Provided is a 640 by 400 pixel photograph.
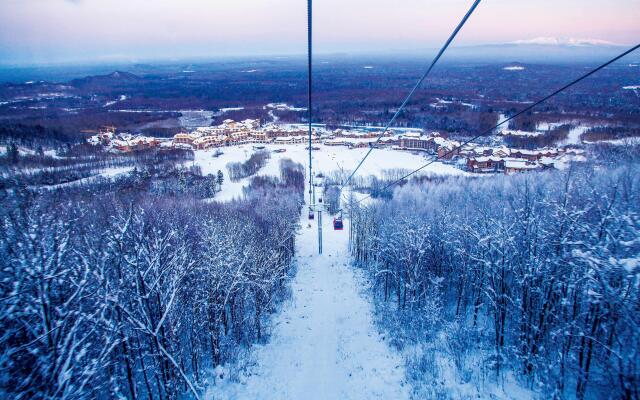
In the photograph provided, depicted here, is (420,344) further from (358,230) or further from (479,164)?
(479,164)

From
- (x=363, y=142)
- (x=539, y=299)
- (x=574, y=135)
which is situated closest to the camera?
(x=539, y=299)

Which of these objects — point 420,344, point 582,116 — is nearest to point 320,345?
point 420,344

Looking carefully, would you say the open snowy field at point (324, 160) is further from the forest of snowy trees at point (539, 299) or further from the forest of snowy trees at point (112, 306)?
the forest of snowy trees at point (539, 299)

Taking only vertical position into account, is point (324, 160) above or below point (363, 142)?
below

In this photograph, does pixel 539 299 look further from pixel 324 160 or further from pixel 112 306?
pixel 324 160

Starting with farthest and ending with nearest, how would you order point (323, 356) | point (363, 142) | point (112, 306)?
1. point (363, 142)
2. point (323, 356)
3. point (112, 306)

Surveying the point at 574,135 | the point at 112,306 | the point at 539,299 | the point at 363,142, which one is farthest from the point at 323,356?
the point at 363,142

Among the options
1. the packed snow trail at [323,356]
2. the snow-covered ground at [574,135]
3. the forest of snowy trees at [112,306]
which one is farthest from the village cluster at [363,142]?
the forest of snowy trees at [112,306]

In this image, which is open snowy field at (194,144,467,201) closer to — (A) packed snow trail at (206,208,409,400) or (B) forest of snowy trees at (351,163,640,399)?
(A) packed snow trail at (206,208,409,400)
